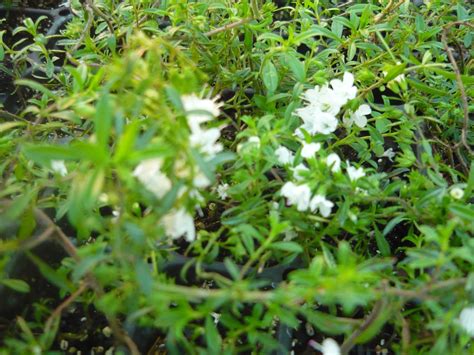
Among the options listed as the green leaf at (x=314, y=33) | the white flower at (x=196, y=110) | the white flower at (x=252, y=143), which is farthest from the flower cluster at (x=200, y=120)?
the green leaf at (x=314, y=33)

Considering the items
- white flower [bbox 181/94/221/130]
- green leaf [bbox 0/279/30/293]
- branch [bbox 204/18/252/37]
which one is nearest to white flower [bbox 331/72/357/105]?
branch [bbox 204/18/252/37]

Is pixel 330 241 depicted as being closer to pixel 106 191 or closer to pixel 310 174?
pixel 310 174

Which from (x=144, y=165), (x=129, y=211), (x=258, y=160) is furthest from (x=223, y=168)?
(x=144, y=165)

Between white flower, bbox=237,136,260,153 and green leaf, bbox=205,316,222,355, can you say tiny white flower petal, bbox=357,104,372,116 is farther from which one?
green leaf, bbox=205,316,222,355

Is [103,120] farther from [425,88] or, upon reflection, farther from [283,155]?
[425,88]

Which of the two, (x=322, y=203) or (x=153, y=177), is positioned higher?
(x=153, y=177)

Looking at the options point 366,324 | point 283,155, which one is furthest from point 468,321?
point 283,155

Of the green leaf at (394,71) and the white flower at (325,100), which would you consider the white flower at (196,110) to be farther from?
the green leaf at (394,71)
